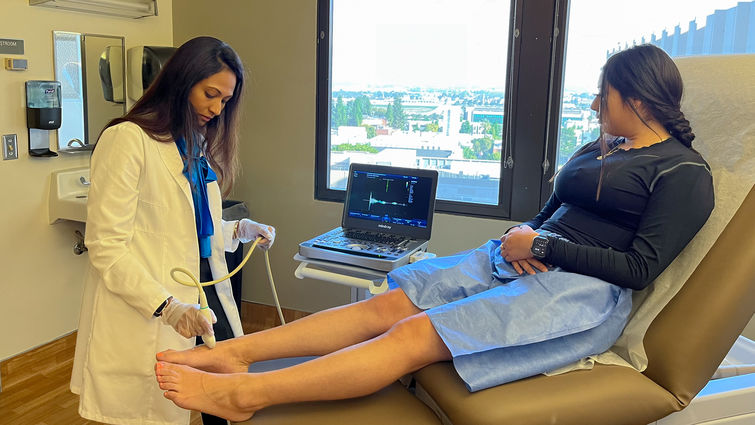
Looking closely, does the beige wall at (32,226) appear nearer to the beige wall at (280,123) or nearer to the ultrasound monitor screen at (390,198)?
the beige wall at (280,123)

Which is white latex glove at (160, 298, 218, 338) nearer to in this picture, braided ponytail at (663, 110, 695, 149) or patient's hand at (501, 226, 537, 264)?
patient's hand at (501, 226, 537, 264)

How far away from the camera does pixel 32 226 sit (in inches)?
99.8

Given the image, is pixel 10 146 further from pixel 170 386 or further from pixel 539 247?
pixel 539 247

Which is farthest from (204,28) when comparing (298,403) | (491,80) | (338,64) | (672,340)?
(672,340)

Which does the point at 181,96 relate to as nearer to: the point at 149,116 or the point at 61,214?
the point at 149,116

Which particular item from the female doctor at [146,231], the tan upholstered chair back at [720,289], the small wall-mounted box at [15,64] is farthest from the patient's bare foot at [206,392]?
the small wall-mounted box at [15,64]

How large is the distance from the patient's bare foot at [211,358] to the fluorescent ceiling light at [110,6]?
1663mm

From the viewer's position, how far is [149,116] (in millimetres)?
1581

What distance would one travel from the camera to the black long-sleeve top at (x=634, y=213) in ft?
4.71

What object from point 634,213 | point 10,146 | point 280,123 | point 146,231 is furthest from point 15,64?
point 634,213

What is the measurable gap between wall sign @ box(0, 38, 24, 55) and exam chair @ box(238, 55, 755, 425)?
5.98 ft

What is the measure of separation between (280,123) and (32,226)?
1.14m

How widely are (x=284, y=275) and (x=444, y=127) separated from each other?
106 cm

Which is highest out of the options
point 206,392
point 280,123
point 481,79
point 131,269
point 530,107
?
point 481,79
